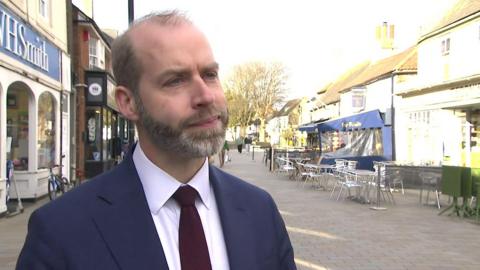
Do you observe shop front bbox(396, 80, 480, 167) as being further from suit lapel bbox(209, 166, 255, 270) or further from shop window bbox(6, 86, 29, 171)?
suit lapel bbox(209, 166, 255, 270)

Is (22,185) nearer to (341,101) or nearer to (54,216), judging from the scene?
(54,216)

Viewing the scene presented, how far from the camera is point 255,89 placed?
64.8 meters

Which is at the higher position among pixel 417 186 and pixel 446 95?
pixel 446 95

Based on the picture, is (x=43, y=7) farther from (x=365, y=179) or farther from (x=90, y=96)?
(x=365, y=179)

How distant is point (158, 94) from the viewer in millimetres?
1477

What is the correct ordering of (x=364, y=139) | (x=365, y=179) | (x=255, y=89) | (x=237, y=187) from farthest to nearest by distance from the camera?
(x=255, y=89) < (x=364, y=139) < (x=365, y=179) < (x=237, y=187)

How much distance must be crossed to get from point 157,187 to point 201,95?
0.33 metres

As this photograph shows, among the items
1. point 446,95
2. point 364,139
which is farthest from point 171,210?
point 364,139

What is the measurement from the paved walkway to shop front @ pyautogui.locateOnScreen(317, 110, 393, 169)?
24.1 feet

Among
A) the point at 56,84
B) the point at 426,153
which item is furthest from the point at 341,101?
the point at 56,84

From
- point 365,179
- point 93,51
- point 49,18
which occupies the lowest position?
point 365,179

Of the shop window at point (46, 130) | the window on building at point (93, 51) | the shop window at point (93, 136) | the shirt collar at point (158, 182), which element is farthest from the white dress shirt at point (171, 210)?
the window on building at point (93, 51)

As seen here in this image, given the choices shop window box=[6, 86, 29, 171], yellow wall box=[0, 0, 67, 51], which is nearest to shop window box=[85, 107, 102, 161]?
yellow wall box=[0, 0, 67, 51]

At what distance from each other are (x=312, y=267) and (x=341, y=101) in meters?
29.9
